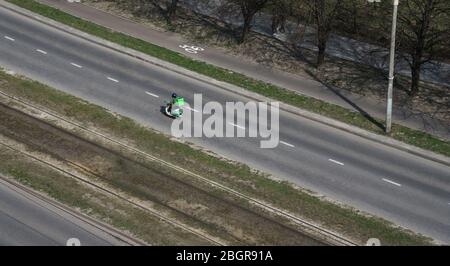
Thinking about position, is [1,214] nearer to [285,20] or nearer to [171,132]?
[171,132]

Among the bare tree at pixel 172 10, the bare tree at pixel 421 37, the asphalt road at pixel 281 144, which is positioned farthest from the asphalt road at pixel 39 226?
the bare tree at pixel 172 10

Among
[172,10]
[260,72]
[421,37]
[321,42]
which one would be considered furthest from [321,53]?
[172,10]

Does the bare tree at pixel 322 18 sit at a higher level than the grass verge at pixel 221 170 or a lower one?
higher

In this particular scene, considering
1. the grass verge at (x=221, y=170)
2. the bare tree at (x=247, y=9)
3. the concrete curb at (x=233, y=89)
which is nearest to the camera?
the grass verge at (x=221, y=170)

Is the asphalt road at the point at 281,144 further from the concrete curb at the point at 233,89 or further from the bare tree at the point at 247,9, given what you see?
the bare tree at the point at 247,9

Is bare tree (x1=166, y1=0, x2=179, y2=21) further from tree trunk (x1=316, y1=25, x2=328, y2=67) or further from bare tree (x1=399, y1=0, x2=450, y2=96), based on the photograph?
bare tree (x1=399, y1=0, x2=450, y2=96)

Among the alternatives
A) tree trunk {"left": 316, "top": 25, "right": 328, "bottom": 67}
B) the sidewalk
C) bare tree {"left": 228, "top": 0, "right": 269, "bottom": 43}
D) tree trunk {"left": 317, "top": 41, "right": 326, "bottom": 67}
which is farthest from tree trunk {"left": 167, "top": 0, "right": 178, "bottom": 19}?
tree trunk {"left": 317, "top": 41, "right": 326, "bottom": 67}
